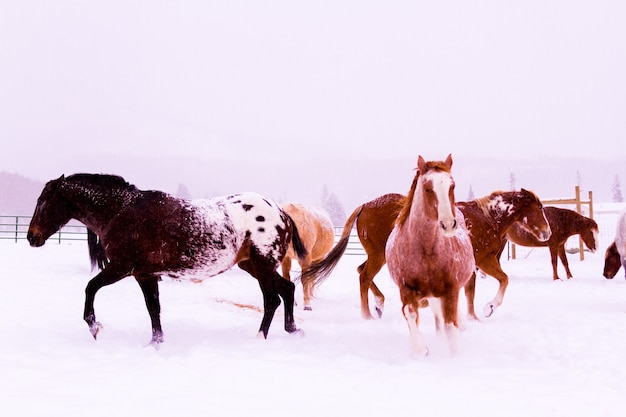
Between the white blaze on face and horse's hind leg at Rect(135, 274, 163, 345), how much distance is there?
311 centimetres

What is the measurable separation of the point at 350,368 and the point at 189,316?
11.6ft

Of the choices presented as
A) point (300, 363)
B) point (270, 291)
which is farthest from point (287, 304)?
point (300, 363)

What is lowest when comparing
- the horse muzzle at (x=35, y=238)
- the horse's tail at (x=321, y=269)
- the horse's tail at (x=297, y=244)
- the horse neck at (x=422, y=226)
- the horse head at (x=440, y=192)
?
the horse's tail at (x=321, y=269)

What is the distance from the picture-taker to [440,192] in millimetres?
3771

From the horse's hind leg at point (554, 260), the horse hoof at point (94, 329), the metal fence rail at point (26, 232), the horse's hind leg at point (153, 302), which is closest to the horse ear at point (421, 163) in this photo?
the horse's hind leg at point (153, 302)

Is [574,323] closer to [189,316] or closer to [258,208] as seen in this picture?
[258,208]

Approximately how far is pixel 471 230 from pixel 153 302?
4761 millimetres

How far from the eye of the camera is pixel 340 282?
1266cm

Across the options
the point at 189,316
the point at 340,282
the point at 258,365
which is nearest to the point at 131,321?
the point at 189,316

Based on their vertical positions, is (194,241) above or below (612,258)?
above

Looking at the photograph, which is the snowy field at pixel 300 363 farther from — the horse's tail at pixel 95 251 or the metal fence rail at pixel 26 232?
the metal fence rail at pixel 26 232

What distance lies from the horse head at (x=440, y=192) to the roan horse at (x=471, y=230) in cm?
233

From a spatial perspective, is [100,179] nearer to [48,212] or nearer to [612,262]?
[48,212]

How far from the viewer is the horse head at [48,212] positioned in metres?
4.84
